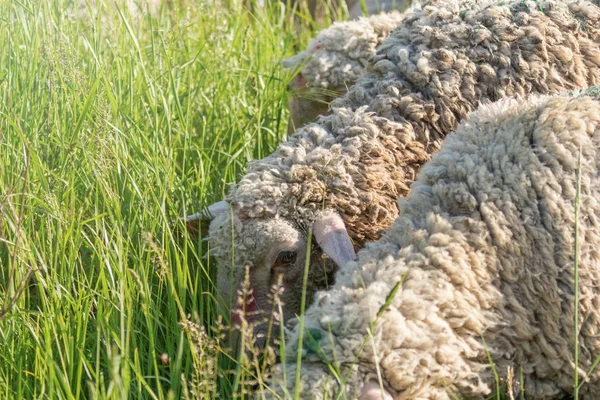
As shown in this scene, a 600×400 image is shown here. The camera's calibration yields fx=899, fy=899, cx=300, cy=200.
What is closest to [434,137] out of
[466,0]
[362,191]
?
[362,191]

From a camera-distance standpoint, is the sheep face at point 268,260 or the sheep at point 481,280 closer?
the sheep at point 481,280

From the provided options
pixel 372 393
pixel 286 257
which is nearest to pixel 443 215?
pixel 372 393

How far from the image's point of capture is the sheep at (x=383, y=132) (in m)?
3.33

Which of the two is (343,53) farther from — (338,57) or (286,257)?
(286,257)

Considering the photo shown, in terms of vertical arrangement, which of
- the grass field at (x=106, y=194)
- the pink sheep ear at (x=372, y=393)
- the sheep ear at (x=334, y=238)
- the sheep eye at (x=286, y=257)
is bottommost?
the pink sheep ear at (x=372, y=393)

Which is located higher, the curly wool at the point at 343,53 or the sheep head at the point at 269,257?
the curly wool at the point at 343,53

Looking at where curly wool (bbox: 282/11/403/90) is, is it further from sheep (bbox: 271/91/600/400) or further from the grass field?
sheep (bbox: 271/91/600/400)

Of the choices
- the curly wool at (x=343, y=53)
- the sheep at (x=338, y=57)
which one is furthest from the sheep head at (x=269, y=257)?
the curly wool at (x=343, y=53)

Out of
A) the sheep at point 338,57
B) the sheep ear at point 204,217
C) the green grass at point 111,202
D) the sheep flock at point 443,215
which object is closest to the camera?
the sheep flock at point 443,215

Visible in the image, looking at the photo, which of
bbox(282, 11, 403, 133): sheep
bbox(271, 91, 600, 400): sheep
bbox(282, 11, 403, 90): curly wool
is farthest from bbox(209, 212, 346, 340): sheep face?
bbox(282, 11, 403, 90): curly wool

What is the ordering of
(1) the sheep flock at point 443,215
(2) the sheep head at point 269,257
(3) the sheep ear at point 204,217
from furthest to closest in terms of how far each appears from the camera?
(3) the sheep ear at point 204,217 < (2) the sheep head at point 269,257 < (1) the sheep flock at point 443,215

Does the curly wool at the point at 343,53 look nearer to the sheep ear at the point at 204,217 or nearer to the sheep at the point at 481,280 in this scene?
the sheep ear at the point at 204,217

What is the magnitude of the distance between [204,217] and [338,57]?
1328mm

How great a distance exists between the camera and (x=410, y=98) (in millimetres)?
3602
